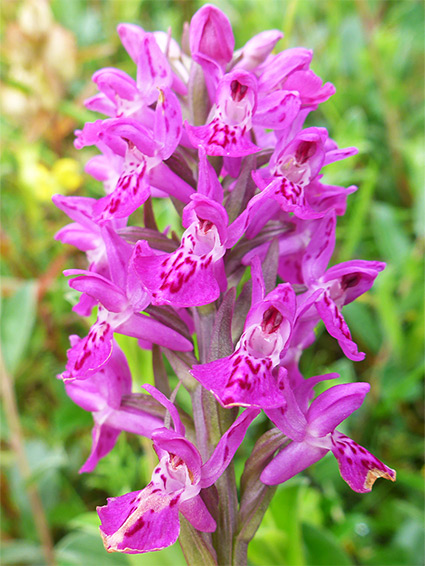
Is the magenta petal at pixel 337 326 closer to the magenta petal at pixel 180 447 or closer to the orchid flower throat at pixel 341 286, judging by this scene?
the orchid flower throat at pixel 341 286

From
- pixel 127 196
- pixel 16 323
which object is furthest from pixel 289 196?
pixel 16 323

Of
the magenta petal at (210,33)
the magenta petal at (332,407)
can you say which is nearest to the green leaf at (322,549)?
the magenta petal at (332,407)

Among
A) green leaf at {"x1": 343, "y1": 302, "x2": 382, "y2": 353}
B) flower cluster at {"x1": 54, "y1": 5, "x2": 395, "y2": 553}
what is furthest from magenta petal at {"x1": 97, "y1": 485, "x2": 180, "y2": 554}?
green leaf at {"x1": 343, "y1": 302, "x2": 382, "y2": 353}

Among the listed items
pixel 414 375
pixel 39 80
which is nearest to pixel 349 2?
pixel 39 80

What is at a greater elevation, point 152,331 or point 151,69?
point 151,69

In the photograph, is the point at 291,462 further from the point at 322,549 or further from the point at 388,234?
the point at 388,234

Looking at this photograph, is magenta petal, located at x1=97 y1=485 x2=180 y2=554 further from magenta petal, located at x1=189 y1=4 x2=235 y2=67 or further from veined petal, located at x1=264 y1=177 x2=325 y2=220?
magenta petal, located at x1=189 y1=4 x2=235 y2=67
